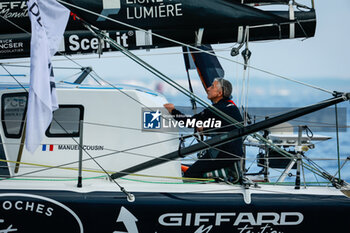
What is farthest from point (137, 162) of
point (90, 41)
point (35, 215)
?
point (90, 41)

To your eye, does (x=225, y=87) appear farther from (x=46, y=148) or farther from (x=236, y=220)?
(x=46, y=148)

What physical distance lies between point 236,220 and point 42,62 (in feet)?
6.36

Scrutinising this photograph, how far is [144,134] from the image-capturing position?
14.1 ft

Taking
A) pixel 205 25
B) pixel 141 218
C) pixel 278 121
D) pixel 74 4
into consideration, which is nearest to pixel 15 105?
pixel 74 4

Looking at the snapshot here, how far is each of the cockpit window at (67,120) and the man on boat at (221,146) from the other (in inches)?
31.6

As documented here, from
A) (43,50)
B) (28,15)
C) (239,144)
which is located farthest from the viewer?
(239,144)

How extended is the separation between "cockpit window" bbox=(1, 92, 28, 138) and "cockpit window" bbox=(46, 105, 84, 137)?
29 cm

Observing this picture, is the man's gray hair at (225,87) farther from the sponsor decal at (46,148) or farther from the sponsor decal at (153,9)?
the sponsor decal at (46,148)

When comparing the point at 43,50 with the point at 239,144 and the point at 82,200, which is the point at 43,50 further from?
the point at 239,144

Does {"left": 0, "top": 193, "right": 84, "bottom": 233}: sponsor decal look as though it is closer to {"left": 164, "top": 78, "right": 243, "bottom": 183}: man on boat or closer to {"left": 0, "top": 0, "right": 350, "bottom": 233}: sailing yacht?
{"left": 0, "top": 0, "right": 350, "bottom": 233}: sailing yacht

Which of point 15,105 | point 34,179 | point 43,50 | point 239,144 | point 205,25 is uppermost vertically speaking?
point 205,25

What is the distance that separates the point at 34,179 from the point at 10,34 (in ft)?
4.04

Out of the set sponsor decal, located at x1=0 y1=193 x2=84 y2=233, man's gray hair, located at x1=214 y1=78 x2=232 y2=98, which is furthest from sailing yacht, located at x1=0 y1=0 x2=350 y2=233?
man's gray hair, located at x1=214 y1=78 x2=232 y2=98

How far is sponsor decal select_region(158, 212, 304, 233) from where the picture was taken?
380 cm
